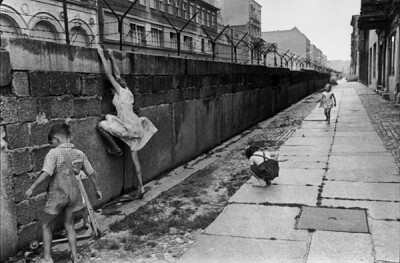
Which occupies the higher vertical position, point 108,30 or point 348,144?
point 108,30

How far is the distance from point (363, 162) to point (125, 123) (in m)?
4.65

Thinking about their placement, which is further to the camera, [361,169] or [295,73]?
[295,73]

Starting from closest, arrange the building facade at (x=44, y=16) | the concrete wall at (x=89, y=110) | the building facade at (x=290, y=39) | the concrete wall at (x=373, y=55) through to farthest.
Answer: the concrete wall at (x=89, y=110) → the building facade at (x=44, y=16) → the concrete wall at (x=373, y=55) → the building facade at (x=290, y=39)

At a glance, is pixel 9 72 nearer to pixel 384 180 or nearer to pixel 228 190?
pixel 228 190

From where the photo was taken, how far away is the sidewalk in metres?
4.17

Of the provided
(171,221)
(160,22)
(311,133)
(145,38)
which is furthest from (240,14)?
(171,221)

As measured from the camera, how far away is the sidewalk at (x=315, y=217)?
4.17m

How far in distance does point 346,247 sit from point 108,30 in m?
22.2

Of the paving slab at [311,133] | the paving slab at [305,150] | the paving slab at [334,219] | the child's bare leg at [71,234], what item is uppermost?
the child's bare leg at [71,234]

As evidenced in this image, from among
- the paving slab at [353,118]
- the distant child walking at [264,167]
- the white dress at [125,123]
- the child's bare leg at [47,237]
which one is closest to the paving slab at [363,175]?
the distant child walking at [264,167]

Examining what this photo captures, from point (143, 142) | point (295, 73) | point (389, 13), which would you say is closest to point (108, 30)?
point (295, 73)

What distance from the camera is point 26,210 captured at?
447 cm

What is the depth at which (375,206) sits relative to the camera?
18.0 feet

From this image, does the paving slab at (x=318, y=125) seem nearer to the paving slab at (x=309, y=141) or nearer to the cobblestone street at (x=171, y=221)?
the paving slab at (x=309, y=141)
